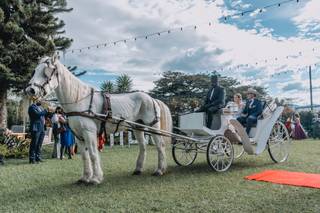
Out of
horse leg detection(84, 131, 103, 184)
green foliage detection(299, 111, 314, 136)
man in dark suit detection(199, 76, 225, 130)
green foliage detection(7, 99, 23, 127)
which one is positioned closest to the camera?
horse leg detection(84, 131, 103, 184)

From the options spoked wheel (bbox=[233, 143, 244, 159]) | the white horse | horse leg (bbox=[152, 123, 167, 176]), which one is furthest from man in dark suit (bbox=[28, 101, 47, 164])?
spoked wheel (bbox=[233, 143, 244, 159])

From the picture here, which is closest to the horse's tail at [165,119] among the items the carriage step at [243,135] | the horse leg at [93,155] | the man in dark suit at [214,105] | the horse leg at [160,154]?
the horse leg at [160,154]

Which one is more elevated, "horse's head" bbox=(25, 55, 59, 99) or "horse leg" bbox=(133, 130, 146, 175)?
"horse's head" bbox=(25, 55, 59, 99)

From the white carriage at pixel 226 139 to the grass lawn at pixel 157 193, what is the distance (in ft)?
1.37

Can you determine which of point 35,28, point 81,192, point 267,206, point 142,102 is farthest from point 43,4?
point 267,206

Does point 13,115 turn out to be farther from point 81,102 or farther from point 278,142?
point 278,142

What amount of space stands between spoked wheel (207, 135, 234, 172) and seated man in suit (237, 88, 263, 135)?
121 cm

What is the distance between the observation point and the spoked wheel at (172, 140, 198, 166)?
7.50 meters

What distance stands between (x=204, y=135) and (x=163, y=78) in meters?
20.9

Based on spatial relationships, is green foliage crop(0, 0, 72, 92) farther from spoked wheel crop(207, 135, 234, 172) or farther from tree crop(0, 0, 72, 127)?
spoked wheel crop(207, 135, 234, 172)

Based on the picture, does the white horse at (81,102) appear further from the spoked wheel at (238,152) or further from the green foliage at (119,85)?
the green foliage at (119,85)

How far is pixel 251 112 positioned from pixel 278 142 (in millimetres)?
1050

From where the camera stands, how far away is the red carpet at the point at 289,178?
17.9 feet

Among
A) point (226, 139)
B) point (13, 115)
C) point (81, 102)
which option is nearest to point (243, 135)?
point (226, 139)
